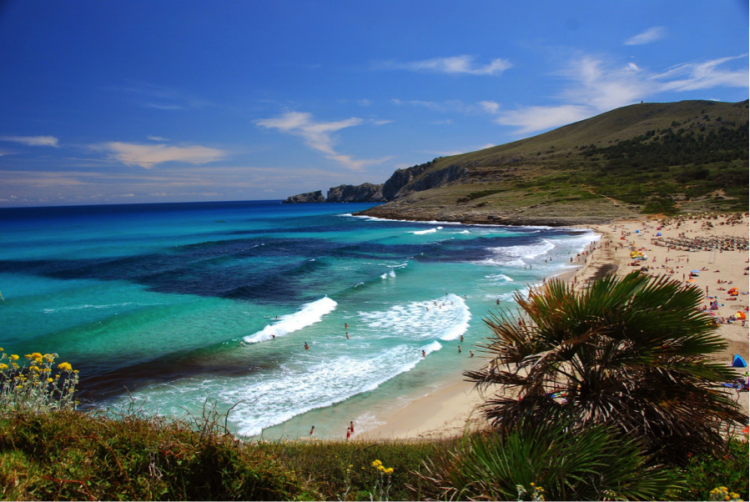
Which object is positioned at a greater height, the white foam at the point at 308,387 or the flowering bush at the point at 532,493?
the flowering bush at the point at 532,493

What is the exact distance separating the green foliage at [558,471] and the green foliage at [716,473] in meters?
0.15

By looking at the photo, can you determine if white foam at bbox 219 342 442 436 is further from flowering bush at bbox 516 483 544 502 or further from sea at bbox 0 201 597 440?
flowering bush at bbox 516 483 544 502

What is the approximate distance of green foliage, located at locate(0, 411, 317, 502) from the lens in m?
3.73

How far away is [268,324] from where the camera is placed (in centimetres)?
2241

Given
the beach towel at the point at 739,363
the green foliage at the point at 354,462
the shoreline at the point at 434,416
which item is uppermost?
the green foliage at the point at 354,462

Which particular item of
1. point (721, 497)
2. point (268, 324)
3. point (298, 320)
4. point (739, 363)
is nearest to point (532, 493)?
point (721, 497)

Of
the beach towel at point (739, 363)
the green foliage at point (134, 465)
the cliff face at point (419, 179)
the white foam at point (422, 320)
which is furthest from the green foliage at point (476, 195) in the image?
the green foliage at point (134, 465)

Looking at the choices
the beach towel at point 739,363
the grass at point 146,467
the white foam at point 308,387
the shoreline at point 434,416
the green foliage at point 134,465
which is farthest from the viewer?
the white foam at point 308,387

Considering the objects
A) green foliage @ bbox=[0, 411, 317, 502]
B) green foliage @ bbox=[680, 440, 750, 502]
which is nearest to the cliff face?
green foliage @ bbox=[680, 440, 750, 502]

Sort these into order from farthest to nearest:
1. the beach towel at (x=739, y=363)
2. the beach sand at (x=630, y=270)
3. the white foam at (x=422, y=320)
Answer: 1. the white foam at (x=422, y=320)
2. the beach sand at (x=630, y=270)
3. the beach towel at (x=739, y=363)

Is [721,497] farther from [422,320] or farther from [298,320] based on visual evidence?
[298,320]

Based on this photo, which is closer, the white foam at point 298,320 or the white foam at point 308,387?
the white foam at point 308,387

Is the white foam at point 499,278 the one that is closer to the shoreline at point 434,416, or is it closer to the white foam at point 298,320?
the white foam at point 298,320

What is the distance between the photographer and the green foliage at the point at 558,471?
3477 millimetres
